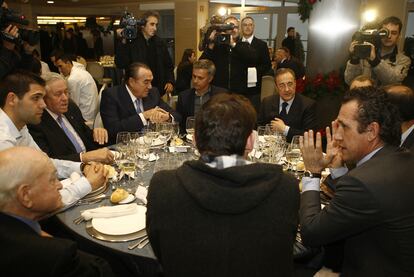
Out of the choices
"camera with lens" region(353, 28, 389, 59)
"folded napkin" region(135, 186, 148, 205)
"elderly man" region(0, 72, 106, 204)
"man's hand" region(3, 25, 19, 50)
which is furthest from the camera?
"camera with lens" region(353, 28, 389, 59)

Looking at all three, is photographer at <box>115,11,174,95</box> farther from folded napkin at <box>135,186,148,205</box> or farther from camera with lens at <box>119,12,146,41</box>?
folded napkin at <box>135,186,148,205</box>

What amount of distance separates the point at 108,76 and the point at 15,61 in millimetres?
6570

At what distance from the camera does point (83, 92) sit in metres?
4.45

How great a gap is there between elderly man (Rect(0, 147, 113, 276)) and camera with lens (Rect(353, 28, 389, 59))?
3.37 meters

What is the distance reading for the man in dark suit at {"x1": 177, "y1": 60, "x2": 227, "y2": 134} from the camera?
3.63 metres

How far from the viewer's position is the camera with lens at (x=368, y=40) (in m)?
3.77

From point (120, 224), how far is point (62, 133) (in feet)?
4.38

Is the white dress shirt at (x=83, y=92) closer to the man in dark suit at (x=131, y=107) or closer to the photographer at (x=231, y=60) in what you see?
the man in dark suit at (x=131, y=107)

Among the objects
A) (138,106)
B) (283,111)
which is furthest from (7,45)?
(283,111)

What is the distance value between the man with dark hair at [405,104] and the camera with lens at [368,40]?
1.53m

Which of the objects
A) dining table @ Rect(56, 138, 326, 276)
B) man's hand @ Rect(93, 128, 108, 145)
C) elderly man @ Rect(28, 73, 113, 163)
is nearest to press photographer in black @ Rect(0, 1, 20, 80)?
elderly man @ Rect(28, 73, 113, 163)

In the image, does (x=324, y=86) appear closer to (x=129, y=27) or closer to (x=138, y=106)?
(x=138, y=106)

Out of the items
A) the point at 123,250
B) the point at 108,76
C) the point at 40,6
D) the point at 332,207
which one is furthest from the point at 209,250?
the point at 40,6

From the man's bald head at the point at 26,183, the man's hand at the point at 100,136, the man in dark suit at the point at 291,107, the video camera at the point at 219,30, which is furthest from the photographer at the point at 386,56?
the man's bald head at the point at 26,183
